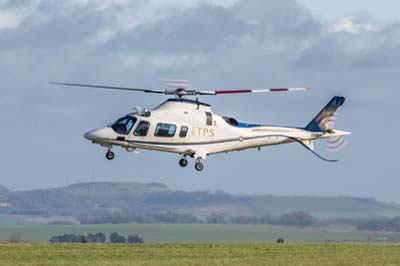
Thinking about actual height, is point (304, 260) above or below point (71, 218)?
below

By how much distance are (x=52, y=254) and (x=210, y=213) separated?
7623cm

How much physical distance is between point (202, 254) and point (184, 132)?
31.9 ft

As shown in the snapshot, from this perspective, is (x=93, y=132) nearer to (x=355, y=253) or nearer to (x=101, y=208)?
(x=355, y=253)

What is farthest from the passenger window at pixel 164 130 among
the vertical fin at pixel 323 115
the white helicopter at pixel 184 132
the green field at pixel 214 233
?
the green field at pixel 214 233

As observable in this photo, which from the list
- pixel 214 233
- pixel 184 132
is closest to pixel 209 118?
pixel 184 132

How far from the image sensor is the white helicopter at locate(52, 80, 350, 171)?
64500 millimetres

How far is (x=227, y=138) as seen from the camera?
2625 inches

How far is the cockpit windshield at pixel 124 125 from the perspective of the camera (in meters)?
64.5

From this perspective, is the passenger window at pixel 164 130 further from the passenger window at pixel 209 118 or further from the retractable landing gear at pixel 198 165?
the retractable landing gear at pixel 198 165

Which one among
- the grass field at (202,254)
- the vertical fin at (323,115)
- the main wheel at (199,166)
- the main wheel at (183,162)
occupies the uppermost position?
the vertical fin at (323,115)

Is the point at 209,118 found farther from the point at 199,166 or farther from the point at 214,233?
the point at 214,233

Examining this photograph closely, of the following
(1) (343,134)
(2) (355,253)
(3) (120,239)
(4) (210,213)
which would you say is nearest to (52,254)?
(2) (355,253)

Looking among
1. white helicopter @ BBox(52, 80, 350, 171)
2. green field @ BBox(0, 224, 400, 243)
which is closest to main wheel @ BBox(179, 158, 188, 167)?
white helicopter @ BBox(52, 80, 350, 171)

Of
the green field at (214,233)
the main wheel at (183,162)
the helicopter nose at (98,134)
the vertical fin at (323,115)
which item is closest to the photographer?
the helicopter nose at (98,134)
